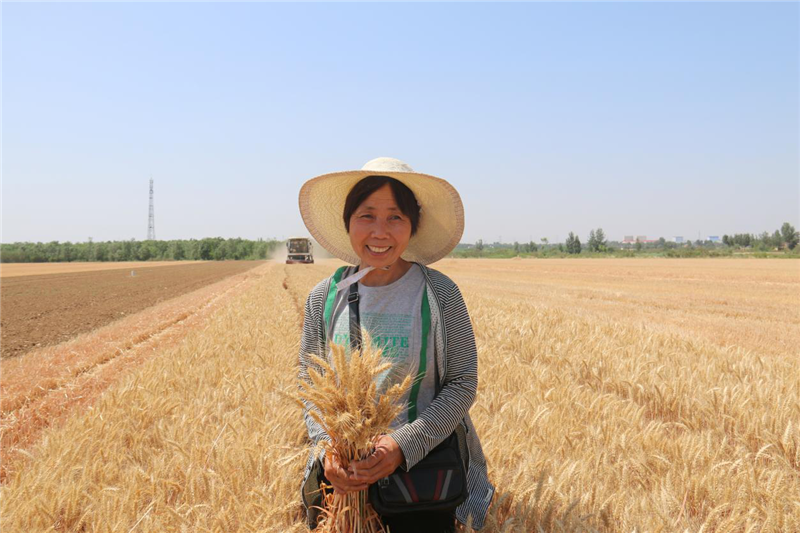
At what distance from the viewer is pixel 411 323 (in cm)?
204

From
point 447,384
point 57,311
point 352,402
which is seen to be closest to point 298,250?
point 57,311

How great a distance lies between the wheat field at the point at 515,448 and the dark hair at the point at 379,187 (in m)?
0.91

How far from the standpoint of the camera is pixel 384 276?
7.22 feet

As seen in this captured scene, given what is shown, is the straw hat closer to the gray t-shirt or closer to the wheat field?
the gray t-shirt

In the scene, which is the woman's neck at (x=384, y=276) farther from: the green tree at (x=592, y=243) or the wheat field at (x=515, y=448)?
the green tree at (x=592, y=243)

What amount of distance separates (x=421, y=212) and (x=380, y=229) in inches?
15.7

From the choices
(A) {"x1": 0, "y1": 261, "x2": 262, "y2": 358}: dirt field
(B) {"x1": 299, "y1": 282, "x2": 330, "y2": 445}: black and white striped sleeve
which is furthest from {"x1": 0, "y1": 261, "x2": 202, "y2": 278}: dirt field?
(B) {"x1": 299, "y1": 282, "x2": 330, "y2": 445}: black and white striped sleeve

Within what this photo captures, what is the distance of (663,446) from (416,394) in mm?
1715

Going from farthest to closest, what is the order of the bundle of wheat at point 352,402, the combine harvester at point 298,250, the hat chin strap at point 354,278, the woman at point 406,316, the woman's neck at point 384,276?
the combine harvester at point 298,250 < the woman's neck at point 384,276 < the hat chin strap at point 354,278 < the woman at point 406,316 < the bundle of wheat at point 352,402

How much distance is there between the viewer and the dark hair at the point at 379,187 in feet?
6.92

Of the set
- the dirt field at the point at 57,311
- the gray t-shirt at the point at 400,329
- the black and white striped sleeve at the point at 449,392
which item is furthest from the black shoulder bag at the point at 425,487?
the dirt field at the point at 57,311

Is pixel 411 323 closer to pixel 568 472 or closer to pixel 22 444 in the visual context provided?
pixel 568 472

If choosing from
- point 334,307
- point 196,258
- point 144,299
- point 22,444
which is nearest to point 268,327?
point 22,444

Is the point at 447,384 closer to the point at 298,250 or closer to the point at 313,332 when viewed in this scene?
the point at 313,332
